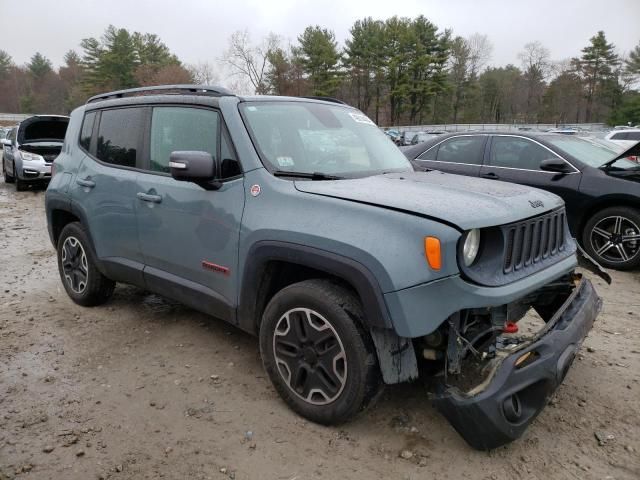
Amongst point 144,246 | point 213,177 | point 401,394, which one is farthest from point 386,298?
point 144,246

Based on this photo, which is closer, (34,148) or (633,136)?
(34,148)

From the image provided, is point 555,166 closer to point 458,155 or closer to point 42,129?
point 458,155

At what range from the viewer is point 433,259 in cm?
234

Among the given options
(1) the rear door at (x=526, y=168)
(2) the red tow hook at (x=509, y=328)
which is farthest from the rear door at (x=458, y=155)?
(2) the red tow hook at (x=509, y=328)

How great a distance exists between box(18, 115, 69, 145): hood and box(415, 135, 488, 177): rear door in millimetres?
10776

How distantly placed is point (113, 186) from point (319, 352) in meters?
2.33

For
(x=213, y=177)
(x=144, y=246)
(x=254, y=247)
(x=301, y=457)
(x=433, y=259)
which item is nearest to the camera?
(x=433, y=259)

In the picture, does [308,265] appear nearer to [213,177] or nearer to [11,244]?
[213,177]

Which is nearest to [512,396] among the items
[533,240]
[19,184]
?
[533,240]

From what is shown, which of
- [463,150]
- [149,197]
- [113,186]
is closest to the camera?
[149,197]

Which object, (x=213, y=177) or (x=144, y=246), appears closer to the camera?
(x=213, y=177)

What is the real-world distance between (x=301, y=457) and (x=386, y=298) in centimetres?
100

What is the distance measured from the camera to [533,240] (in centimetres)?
282

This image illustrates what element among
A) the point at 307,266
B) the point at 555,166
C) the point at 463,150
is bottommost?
the point at 307,266
